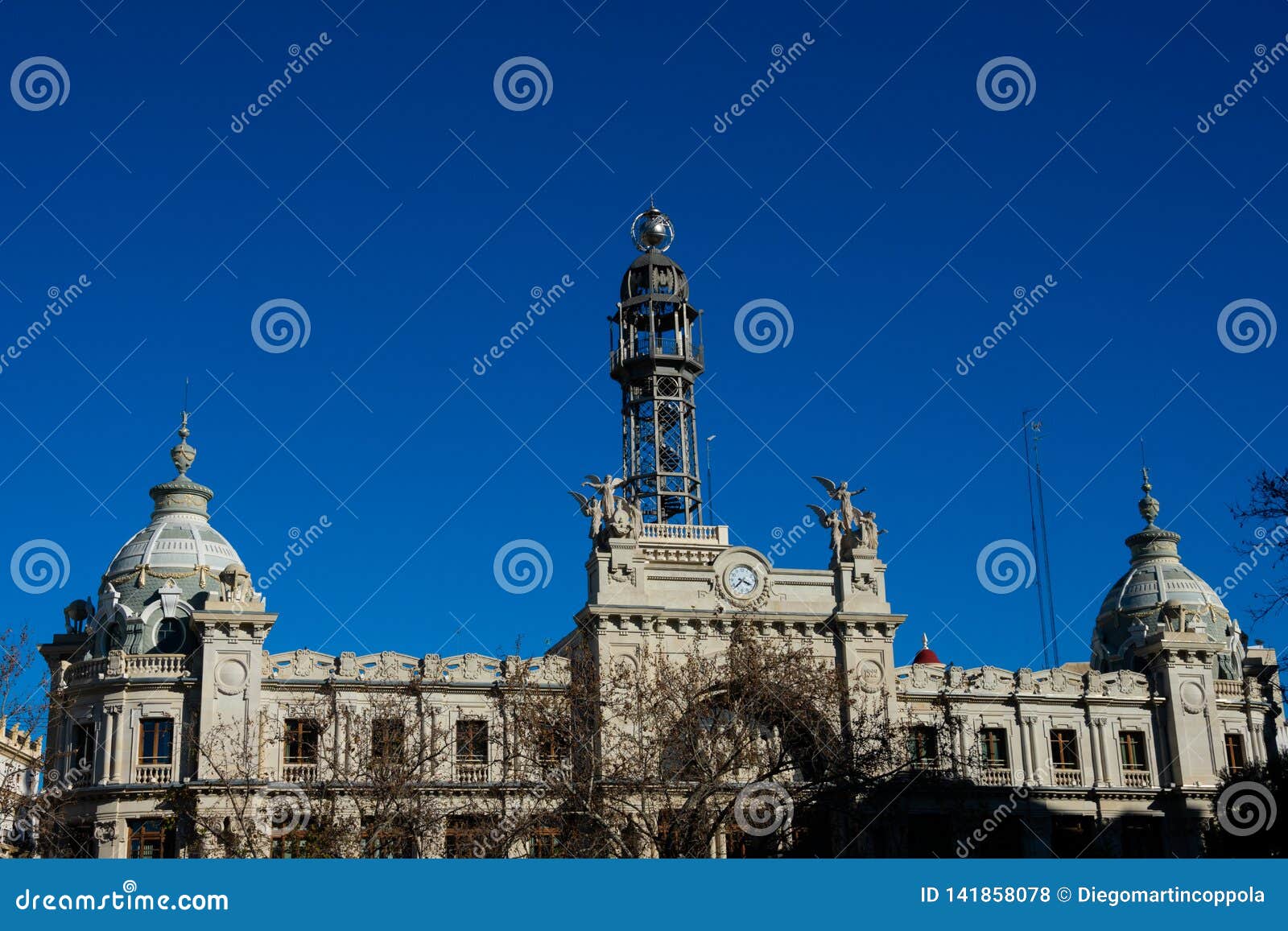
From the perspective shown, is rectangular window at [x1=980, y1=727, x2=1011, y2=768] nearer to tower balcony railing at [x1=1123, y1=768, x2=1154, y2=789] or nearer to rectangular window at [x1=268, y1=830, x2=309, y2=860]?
tower balcony railing at [x1=1123, y1=768, x2=1154, y2=789]

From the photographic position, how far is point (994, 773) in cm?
6266

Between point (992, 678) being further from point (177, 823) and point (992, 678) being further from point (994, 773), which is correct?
point (177, 823)

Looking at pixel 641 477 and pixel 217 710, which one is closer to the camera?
pixel 217 710

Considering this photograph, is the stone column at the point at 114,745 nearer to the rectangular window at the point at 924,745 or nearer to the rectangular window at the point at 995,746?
the rectangular window at the point at 924,745

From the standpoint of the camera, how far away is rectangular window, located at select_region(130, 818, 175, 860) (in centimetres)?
5500

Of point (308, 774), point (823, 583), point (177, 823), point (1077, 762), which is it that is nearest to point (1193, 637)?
point (1077, 762)

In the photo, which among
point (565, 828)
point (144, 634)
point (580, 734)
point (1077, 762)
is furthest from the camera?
point (1077, 762)

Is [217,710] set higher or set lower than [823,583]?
lower

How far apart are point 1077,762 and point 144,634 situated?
3635 centimetres

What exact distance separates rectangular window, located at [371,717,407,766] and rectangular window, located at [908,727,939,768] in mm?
18747

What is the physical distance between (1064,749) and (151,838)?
3483cm

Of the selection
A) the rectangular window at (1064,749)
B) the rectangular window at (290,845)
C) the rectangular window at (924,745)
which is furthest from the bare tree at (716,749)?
the rectangular window at (290,845)

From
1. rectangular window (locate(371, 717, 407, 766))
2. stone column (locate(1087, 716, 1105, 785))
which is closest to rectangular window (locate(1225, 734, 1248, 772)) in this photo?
stone column (locate(1087, 716, 1105, 785))

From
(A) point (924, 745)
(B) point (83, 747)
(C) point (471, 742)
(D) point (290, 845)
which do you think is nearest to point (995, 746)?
(A) point (924, 745)
